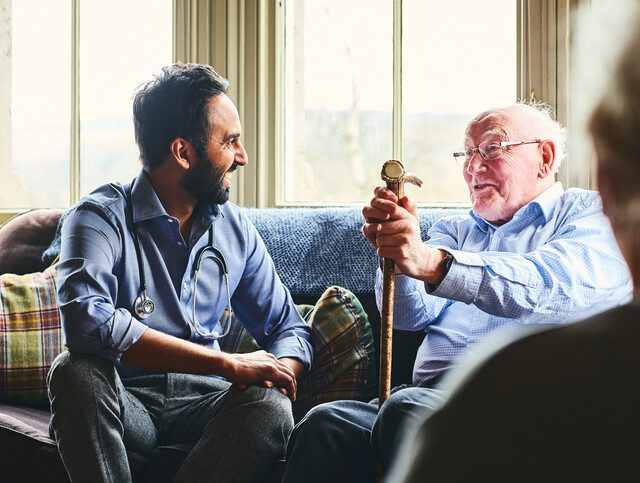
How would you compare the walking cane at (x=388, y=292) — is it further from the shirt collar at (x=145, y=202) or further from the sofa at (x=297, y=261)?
the shirt collar at (x=145, y=202)

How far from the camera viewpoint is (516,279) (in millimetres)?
2139

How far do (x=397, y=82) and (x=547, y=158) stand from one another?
1.02 meters

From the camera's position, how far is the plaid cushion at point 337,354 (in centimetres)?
245

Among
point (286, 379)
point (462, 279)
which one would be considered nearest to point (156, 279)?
point (286, 379)

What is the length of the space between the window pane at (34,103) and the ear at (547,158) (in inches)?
79.1

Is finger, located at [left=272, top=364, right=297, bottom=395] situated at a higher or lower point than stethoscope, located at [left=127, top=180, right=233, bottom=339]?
lower

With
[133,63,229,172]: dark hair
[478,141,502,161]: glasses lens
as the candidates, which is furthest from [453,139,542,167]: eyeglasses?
[133,63,229,172]: dark hair

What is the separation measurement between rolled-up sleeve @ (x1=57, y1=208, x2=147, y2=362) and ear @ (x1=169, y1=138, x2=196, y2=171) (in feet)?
0.86

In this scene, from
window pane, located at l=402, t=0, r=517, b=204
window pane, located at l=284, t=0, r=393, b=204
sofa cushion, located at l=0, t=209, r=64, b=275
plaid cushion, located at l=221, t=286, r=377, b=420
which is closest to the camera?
plaid cushion, located at l=221, t=286, r=377, b=420

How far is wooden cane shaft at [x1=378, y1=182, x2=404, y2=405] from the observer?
2.13 m

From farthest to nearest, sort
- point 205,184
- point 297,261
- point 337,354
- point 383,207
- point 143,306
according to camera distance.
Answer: point 297,261
point 337,354
point 205,184
point 143,306
point 383,207

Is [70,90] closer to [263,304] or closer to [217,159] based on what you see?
[217,159]

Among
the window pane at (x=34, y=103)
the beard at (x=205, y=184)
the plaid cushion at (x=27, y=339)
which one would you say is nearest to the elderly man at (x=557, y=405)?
the beard at (x=205, y=184)

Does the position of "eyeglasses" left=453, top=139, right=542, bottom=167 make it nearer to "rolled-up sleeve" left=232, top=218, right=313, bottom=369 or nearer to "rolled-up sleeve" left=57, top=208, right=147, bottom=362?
"rolled-up sleeve" left=232, top=218, right=313, bottom=369
